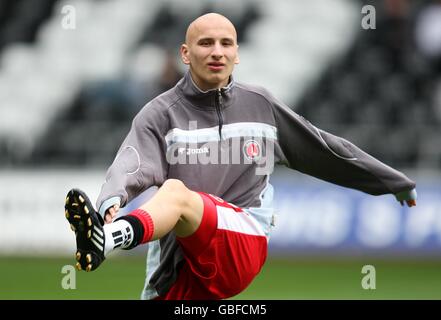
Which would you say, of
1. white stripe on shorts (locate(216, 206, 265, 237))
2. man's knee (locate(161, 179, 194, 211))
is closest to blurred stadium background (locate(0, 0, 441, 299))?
white stripe on shorts (locate(216, 206, 265, 237))

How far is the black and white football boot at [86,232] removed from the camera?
5.63 meters

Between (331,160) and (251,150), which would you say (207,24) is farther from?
(331,160)

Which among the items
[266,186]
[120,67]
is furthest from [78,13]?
[266,186]

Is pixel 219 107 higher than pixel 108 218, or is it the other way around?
pixel 219 107

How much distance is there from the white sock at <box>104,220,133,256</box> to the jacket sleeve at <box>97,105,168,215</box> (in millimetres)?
213

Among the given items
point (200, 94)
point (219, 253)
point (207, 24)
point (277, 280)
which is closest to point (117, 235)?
point (219, 253)

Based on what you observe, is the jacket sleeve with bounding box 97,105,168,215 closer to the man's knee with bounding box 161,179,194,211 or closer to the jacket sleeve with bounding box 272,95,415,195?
the man's knee with bounding box 161,179,194,211

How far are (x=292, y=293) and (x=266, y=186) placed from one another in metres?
3.76

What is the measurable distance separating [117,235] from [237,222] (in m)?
1.06

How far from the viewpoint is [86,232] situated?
18.5ft

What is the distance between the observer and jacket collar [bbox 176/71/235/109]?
6.69 metres

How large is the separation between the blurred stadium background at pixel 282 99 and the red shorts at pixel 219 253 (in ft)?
11.2

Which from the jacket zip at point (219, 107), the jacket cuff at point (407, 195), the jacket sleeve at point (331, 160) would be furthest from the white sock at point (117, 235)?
the jacket cuff at point (407, 195)

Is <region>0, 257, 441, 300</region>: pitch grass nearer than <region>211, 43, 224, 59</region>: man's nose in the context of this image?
No
